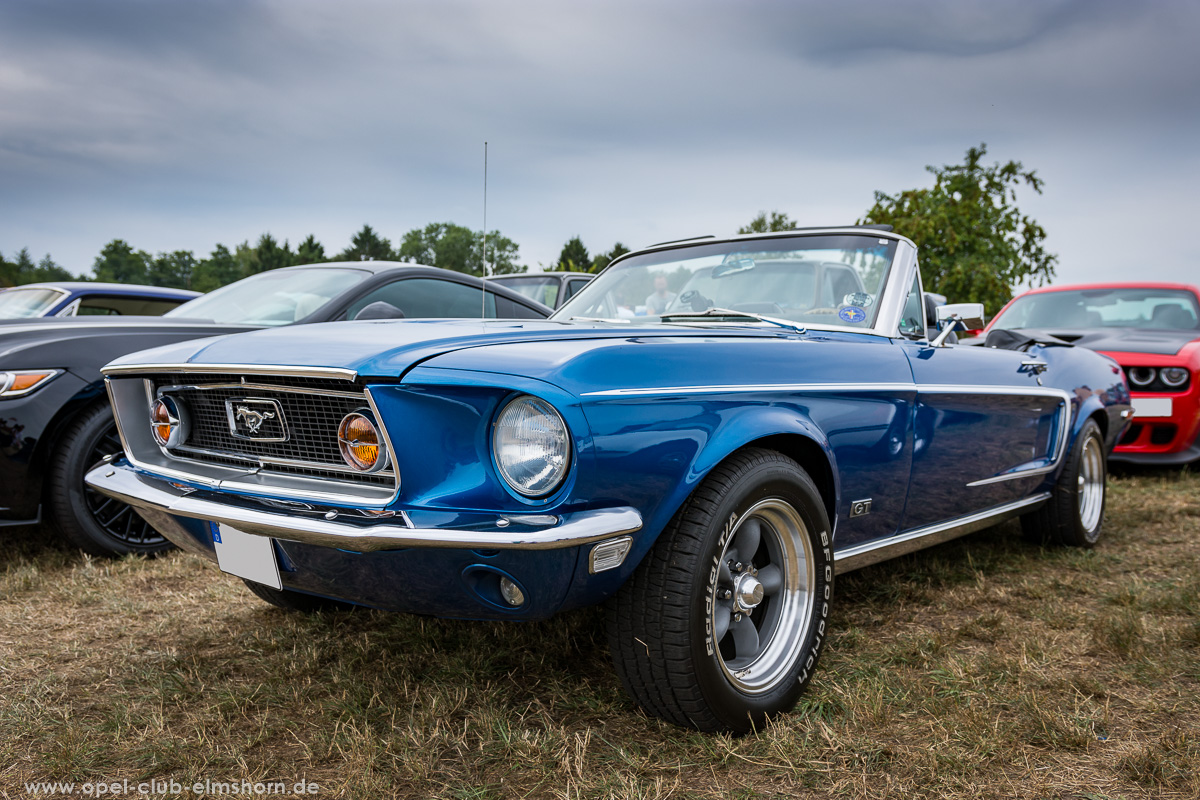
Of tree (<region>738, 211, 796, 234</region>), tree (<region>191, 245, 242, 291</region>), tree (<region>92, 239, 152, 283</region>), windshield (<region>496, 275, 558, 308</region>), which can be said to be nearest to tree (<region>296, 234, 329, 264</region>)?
tree (<region>191, 245, 242, 291</region>)

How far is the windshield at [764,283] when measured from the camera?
3.00 meters

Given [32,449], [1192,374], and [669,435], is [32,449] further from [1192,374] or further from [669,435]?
[1192,374]

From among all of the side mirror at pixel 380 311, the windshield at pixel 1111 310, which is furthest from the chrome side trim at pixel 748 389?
the windshield at pixel 1111 310

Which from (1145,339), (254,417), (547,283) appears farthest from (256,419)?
(547,283)

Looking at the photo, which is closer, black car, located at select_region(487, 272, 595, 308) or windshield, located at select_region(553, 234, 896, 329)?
windshield, located at select_region(553, 234, 896, 329)

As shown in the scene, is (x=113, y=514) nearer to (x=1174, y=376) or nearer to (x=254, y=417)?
(x=254, y=417)

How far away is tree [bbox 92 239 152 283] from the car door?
89062 millimetres

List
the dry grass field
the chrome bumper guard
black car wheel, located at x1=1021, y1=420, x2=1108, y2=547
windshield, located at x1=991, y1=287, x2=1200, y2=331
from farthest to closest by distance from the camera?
windshield, located at x1=991, y1=287, x2=1200, y2=331, black car wheel, located at x1=1021, y1=420, x2=1108, y2=547, the dry grass field, the chrome bumper guard

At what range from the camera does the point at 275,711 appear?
2.26 metres

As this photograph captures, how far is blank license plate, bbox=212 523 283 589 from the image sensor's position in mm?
1988

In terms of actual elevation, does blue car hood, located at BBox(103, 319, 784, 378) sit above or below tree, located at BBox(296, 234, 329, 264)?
below

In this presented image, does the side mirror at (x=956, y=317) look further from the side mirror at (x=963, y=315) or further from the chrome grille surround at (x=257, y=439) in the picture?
the chrome grille surround at (x=257, y=439)

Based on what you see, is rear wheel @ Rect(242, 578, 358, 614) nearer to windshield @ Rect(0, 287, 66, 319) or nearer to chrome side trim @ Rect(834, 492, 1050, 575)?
chrome side trim @ Rect(834, 492, 1050, 575)

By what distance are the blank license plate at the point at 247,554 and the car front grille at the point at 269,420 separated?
0.19 metres
